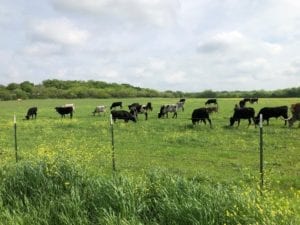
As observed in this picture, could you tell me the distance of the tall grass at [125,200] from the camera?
851 cm

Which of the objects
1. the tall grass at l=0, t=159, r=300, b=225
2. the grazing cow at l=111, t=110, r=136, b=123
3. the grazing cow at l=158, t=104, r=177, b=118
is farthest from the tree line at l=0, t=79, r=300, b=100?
the tall grass at l=0, t=159, r=300, b=225

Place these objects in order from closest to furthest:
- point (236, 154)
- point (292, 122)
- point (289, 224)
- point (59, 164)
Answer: point (289, 224)
point (59, 164)
point (236, 154)
point (292, 122)

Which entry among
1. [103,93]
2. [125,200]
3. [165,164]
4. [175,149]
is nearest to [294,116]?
[175,149]

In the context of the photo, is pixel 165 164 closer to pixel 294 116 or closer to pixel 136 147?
pixel 136 147

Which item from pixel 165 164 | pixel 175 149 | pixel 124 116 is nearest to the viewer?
pixel 165 164

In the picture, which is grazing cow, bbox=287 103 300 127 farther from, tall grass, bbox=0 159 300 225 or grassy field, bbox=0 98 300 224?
tall grass, bbox=0 159 300 225

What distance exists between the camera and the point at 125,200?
982 cm

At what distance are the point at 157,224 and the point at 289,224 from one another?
2503 millimetres

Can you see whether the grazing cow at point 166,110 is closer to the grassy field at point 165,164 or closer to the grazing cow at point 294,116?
the grassy field at point 165,164

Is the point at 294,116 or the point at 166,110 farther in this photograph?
the point at 166,110

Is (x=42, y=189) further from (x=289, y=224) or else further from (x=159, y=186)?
(x=289, y=224)

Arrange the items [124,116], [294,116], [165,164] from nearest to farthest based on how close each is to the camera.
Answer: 1. [165,164]
2. [294,116]
3. [124,116]

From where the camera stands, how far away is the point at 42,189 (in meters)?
11.3

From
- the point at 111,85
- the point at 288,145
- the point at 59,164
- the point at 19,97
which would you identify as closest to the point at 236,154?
the point at 288,145
